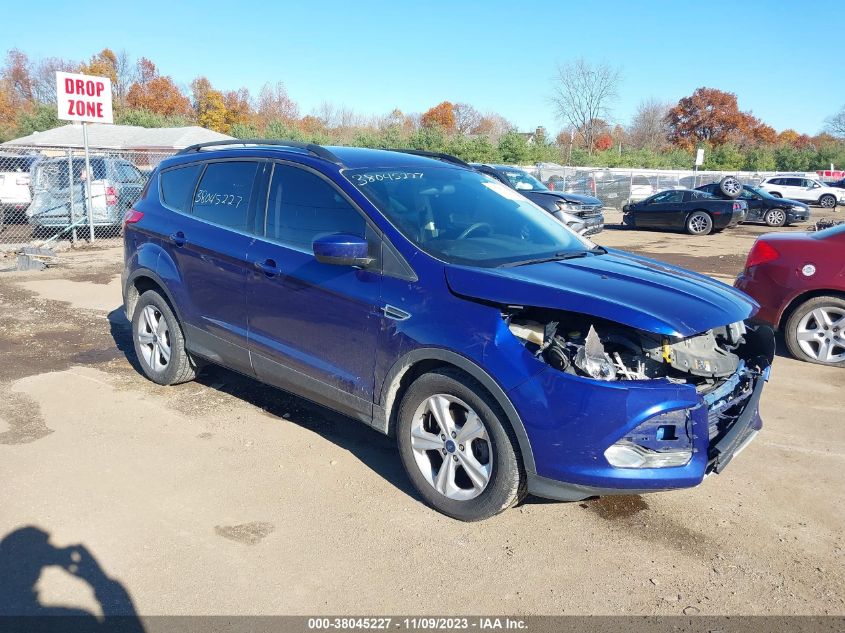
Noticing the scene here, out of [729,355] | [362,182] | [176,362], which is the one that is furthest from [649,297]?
[176,362]

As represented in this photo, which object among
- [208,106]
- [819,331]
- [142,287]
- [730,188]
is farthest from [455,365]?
[208,106]

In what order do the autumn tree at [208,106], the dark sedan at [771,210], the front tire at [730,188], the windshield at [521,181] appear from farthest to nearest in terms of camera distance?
the autumn tree at [208,106] → the dark sedan at [771,210] → the front tire at [730,188] → the windshield at [521,181]

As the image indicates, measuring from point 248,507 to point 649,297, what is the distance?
238cm

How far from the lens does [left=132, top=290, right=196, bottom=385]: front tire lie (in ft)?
17.9

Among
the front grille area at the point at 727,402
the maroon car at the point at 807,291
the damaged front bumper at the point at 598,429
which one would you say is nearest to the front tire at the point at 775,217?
the maroon car at the point at 807,291

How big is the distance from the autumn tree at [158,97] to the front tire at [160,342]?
6618cm

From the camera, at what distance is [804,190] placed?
3406 centimetres

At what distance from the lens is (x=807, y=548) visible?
3.46 metres

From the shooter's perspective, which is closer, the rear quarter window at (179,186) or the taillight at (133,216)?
the rear quarter window at (179,186)

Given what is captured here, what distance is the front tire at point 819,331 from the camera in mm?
6645

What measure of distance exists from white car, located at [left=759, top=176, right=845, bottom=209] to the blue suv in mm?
33680

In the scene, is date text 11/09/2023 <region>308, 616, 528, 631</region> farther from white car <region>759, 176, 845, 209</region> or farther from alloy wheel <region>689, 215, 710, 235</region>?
white car <region>759, 176, 845, 209</region>

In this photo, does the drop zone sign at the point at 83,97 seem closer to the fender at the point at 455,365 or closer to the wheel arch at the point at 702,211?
the fender at the point at 455,365

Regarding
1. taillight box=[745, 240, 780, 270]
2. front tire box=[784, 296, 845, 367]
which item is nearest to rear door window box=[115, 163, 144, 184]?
taillight box=[745, 240, 780, 270]
